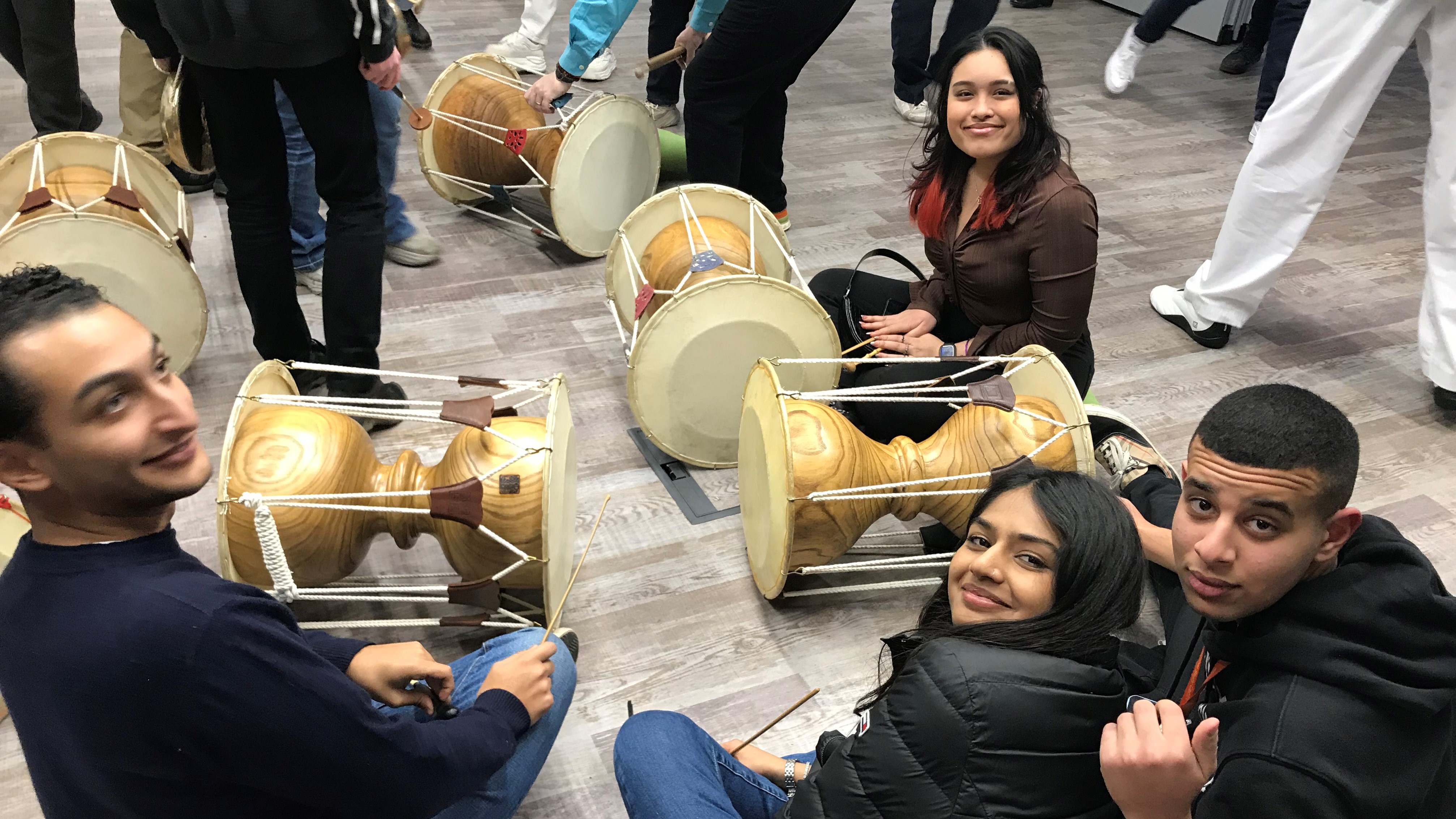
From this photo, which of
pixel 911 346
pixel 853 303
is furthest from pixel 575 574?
pixel 853 303

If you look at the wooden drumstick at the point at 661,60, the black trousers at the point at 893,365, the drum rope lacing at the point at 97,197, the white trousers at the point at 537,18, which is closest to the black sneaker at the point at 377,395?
the drum rope lacing at the point at 97,197

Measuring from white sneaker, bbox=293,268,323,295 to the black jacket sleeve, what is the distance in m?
0.78

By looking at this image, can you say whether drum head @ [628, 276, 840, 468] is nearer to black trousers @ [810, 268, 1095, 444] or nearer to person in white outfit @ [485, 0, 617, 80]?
black trousers @ [810, 268, 1095, 444]

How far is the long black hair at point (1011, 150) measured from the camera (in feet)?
6.83

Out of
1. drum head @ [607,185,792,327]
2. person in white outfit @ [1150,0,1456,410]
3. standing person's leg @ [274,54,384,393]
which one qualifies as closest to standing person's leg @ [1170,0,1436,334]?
person in white outfit @ [1150,0,1456,410]

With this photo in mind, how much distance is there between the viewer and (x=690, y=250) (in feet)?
7.97

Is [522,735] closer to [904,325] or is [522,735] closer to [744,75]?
[904,325]

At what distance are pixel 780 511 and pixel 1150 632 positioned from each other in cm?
81

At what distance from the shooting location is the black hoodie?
40.3 inches

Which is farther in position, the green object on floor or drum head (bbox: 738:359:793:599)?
the green object on floor

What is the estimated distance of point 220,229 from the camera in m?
3.22

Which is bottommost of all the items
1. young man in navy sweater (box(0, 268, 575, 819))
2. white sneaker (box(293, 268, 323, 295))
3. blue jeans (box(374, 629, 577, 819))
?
white sneaker (box(293, 268, 323, 295))

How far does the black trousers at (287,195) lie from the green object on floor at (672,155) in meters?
1.44

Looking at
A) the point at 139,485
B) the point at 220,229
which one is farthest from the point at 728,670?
the point at 220,229
